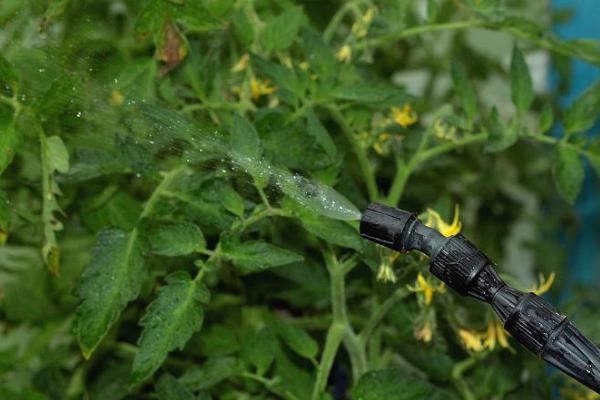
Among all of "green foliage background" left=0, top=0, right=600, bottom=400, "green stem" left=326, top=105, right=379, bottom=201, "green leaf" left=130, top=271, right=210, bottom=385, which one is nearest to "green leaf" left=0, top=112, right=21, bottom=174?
"green foliage background" left=0, top=0, right=600, bottom=400

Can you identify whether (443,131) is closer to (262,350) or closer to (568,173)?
(568,173)

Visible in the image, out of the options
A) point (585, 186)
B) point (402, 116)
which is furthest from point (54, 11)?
point (585, 186)

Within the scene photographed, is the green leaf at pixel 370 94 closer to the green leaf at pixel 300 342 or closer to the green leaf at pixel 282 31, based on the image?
the green leaf at pixel 282 31

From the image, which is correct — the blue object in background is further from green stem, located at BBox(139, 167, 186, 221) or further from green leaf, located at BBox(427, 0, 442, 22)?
green stem, located at BBox(139, 167, 186, 221)

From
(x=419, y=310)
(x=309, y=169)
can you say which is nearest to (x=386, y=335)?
(x=419, y=310)

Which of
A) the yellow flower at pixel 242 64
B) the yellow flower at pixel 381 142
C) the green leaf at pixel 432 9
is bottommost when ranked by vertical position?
the yellow flower at pixel 381 142

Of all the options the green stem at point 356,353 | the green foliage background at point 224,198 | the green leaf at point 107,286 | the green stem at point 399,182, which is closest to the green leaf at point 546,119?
the green foliage background at point 224,198

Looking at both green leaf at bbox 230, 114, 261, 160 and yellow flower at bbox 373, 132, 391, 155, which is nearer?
green leaf at bbox 230, 114, 261, 160
